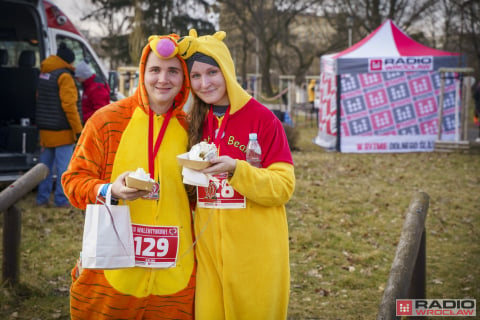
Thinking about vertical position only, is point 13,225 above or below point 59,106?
below

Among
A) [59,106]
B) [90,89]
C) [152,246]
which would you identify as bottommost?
[152,246]

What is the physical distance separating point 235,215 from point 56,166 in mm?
6220

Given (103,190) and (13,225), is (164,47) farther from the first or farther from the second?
(13,225)

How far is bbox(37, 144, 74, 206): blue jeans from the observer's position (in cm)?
815

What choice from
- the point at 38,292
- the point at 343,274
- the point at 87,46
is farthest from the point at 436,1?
the point at 38,292

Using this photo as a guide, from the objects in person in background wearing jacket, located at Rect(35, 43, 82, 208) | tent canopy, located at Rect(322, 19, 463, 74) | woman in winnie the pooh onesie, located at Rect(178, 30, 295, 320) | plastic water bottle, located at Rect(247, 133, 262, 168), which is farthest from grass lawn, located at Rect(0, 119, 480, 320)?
tent canopy, located at Rect(322, 19, 463, 74)

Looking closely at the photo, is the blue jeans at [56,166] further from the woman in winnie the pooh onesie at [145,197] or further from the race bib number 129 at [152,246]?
the race bib number 129 at [152,246]

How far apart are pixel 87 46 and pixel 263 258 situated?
8252 millimetres

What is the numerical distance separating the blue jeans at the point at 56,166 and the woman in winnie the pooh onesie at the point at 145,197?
18.5 feet

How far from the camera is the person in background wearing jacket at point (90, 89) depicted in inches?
328

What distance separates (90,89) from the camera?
27.6ft

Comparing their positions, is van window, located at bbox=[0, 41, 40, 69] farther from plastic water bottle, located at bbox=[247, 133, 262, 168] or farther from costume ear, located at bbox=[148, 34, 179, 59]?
plastic water bottle, located at bbox=[247, 133, 262, 168]

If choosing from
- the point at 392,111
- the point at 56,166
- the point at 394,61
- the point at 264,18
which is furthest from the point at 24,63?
the point at 264,18

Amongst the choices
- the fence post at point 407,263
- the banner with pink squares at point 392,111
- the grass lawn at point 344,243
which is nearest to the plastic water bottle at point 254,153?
the fence post at point 407,263
